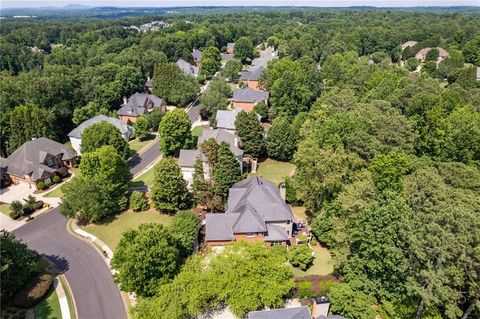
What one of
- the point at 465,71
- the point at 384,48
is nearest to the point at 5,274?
the point at 465,71

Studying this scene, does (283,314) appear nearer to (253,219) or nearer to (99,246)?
(253,219)

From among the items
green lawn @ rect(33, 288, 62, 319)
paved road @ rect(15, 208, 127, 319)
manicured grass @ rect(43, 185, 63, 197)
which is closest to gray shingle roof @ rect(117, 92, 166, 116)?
manicured grass @ rect(43, 185, 63, 197)

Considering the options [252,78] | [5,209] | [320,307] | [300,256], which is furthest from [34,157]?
[252,78]

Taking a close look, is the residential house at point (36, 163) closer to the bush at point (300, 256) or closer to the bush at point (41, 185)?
the bush at point (41, 185)

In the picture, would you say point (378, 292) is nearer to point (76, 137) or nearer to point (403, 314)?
point (403, 314)

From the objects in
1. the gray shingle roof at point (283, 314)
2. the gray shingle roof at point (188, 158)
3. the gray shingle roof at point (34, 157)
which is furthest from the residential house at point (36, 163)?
the gray shingle roof at point (283, 314)

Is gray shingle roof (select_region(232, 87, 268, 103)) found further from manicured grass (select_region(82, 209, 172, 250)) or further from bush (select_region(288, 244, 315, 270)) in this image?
bush (select_region(288, 244, 315, 270))
